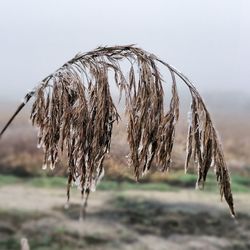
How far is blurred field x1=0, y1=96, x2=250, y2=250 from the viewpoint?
407cm

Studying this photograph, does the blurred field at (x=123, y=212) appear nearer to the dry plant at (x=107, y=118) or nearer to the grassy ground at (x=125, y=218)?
the grassy ground at (x=125, y=218)

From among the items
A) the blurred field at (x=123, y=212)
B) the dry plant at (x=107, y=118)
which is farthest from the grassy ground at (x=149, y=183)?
the dry plant at (x=107, y=118)

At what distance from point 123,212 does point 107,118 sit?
2178 millimetres

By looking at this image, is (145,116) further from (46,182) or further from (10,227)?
(10,227)

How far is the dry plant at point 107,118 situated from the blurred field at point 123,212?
1864mm

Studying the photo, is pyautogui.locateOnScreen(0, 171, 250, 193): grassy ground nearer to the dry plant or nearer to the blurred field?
the blurred field

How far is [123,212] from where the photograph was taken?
4219 mm

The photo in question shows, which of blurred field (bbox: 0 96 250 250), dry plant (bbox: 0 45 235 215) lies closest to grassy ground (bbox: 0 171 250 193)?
blurred field (bbox: 0 96 250 250)

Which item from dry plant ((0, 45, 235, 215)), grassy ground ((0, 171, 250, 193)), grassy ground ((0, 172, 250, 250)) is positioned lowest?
grassy ground ((0, 172, 250, 250))

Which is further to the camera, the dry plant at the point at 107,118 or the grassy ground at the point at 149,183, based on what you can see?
the grassy ground at the point at 149,183

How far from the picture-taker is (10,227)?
165 inches

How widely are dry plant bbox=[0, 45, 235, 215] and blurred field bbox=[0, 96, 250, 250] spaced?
6.12 feet

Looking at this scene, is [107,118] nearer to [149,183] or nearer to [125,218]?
[149,183]

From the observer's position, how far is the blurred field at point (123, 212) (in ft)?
13.4
